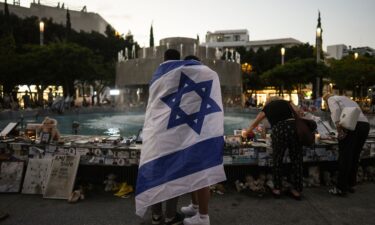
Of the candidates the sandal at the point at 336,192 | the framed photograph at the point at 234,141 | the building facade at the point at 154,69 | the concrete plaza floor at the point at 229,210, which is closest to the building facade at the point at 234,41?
the building facade at the point at 154,69

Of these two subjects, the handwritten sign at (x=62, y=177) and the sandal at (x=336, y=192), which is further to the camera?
the sandal at (x=336, y=192)

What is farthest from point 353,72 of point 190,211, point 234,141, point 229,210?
point 190,211

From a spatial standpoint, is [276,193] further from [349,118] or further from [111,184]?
[111,184]

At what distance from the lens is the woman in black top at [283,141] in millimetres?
4797

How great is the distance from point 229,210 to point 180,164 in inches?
55.6

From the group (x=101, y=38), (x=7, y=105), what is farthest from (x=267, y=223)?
(x=101, y=38)

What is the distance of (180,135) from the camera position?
3.64 m

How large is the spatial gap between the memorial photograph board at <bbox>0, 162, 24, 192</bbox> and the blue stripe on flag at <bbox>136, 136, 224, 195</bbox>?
2.86 metres

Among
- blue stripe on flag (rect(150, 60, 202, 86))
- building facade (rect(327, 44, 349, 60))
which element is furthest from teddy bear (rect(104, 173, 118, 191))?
building facade (rect(327, 44, 349, 60))

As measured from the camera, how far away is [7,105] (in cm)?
2617

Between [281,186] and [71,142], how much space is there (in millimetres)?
3914

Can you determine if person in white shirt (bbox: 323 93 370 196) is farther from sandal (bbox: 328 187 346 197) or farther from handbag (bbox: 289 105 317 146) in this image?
handbag (bbox: 289 105 317 146)

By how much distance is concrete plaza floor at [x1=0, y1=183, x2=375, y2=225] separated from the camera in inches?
161

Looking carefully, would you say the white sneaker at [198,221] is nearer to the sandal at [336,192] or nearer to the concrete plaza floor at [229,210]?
the concrete plaza floor at [229,210]
